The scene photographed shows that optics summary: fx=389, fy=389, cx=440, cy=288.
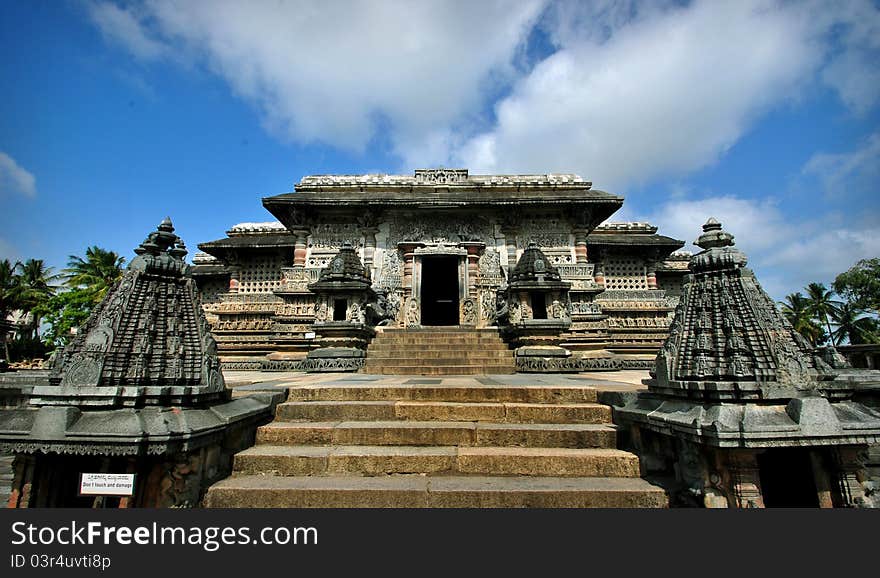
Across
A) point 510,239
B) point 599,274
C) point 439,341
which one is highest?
point 510,239

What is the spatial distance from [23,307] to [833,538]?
129 ft

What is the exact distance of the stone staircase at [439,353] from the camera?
8531 mm

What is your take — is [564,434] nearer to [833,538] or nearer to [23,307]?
[833,538]

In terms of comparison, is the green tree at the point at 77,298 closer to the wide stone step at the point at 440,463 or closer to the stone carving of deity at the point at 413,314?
the stone carving of deity at the point at 413,314

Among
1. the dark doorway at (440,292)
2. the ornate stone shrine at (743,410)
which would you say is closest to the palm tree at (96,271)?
the dark doorway at (440,292)

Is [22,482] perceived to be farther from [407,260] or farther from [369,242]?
[369,242]

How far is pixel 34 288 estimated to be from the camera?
2895cm

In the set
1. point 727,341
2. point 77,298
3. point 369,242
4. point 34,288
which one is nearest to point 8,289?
point 34,288

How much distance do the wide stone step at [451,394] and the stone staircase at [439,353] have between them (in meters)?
3.73

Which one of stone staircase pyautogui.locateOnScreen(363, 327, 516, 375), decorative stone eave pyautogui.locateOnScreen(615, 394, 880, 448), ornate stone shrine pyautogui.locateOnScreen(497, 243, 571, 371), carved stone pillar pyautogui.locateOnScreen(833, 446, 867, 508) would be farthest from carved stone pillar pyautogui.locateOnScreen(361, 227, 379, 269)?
carved stone pillar pyautogui.locateOnScreen(833, 446, 867, 508)

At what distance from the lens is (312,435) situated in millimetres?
3703

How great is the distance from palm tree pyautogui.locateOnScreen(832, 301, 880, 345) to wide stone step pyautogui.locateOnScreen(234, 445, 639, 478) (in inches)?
1486

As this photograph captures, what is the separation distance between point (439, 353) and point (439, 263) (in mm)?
7869

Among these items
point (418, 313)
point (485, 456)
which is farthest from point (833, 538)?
point (418, 313)
